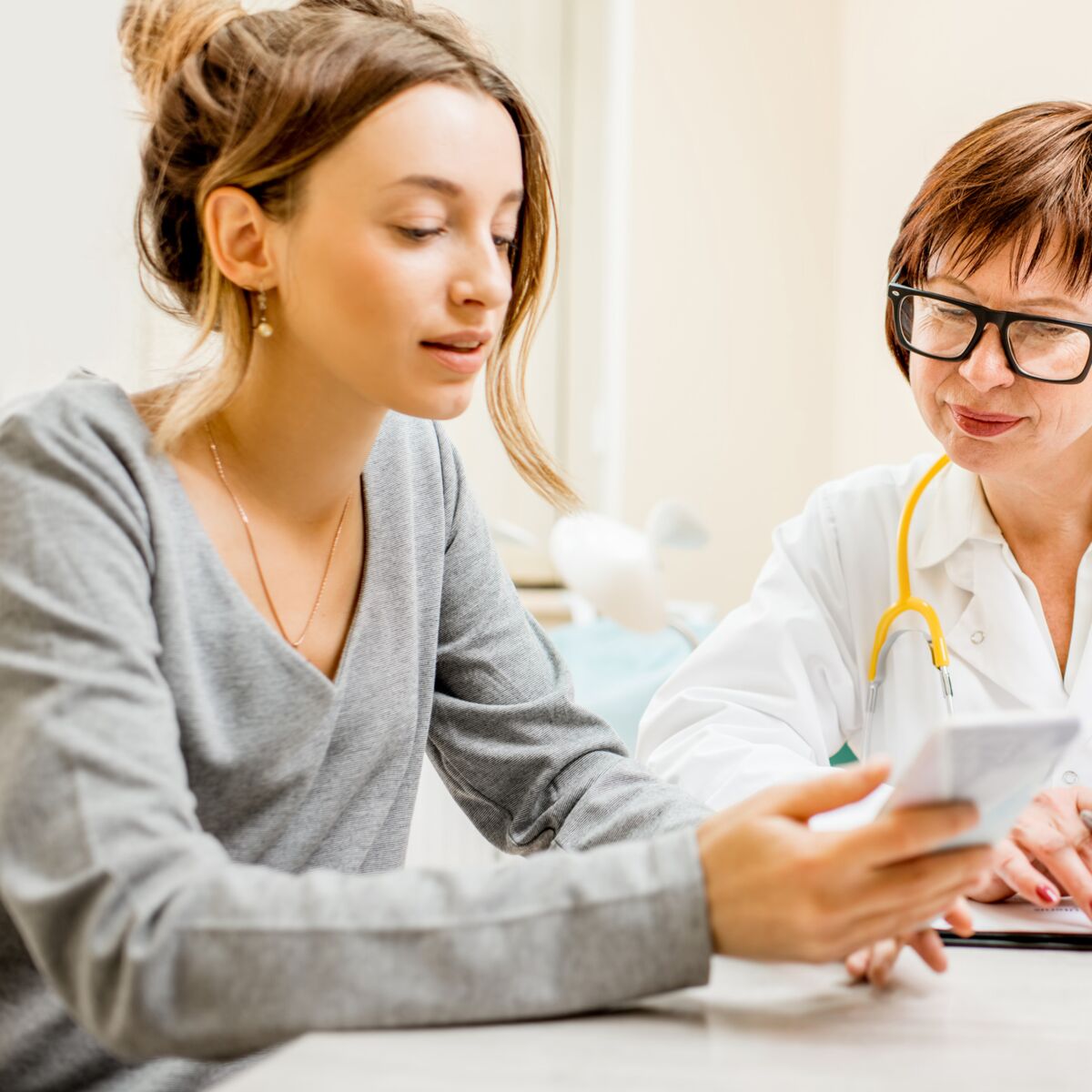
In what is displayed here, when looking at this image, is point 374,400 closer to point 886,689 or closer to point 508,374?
point 508,374

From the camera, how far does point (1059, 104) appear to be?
A: 1435mm

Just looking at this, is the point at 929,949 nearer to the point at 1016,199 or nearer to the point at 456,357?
the point at 456,357

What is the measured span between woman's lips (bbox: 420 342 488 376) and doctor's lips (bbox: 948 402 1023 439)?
613 mm

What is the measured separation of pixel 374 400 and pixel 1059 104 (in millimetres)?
896

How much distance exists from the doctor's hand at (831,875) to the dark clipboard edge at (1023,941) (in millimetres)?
212

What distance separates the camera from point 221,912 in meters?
0.68

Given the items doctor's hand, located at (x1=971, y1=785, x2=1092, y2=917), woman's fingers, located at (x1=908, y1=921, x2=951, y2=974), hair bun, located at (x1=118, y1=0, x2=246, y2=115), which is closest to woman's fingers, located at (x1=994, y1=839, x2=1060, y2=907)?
doctor's hand, located at (x1=971, y1=785, x2=1092, y2=917)

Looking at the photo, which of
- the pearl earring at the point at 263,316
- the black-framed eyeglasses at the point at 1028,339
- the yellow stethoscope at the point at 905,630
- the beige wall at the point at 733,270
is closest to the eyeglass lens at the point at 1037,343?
the black-framed eyeglasses at the point at 1028,339

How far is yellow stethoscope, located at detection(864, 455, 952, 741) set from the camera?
1395 mm

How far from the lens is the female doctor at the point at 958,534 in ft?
4.33

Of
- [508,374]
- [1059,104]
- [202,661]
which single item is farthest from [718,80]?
[202,661]

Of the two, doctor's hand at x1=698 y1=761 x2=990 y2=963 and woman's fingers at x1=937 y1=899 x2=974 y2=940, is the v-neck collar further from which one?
woman's fingers at x1=937 y1=899 x2=974 y2=940

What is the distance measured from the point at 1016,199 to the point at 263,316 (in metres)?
0.77

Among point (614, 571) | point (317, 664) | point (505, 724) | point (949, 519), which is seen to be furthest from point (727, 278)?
point (317, 664)
